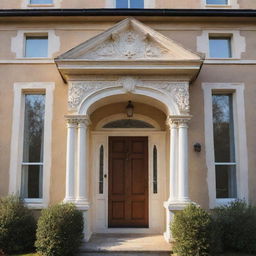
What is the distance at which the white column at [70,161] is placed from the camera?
22.1 ft

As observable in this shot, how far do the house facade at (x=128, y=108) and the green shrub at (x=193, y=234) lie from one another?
641mm

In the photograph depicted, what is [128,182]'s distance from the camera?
8.04 meters

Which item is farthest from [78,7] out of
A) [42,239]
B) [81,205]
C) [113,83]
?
[42,239]

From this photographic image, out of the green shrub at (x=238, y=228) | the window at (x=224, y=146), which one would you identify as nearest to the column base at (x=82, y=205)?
the green shrub at (x=238, y=228)

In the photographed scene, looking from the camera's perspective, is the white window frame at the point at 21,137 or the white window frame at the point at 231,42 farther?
the white window frame at the point at 231,42

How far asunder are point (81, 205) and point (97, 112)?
103 inches

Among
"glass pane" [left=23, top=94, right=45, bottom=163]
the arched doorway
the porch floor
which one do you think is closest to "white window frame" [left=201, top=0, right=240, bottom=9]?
the arched doorway

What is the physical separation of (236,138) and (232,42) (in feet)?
8.31

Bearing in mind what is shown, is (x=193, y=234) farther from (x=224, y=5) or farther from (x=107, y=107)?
(x=224, y=5)

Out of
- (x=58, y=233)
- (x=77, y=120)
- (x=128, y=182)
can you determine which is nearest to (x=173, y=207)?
(x=128, y=182)

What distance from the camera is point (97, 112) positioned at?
817 cm

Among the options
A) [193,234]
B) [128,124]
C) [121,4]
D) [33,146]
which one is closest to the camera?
[193,234]

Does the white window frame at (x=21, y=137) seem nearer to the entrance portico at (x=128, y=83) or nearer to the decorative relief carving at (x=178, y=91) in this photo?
the entrance portico at (x=128, y=83)

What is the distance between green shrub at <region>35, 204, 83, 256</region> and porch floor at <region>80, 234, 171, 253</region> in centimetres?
43
